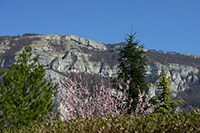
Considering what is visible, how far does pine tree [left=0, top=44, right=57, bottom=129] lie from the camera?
12.1m

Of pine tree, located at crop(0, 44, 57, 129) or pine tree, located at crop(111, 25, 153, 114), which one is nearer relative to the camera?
pine tree, located at crop(0, 44, 57, 129)

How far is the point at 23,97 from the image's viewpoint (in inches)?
503

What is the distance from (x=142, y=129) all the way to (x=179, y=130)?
2.54 ft

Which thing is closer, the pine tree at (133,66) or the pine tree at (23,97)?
the pine tree at (23,97)

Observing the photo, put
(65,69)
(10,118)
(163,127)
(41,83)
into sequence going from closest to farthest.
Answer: (163,127) → (10,118) → (41,83) → (65,69)

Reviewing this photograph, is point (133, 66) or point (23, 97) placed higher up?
point (133, 66)

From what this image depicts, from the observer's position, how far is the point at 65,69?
190 m

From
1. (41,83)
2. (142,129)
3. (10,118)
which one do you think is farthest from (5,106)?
(142,129)

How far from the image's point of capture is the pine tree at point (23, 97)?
12.1 metres

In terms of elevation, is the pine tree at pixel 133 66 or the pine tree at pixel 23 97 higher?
the pine tree at pixel 133 66

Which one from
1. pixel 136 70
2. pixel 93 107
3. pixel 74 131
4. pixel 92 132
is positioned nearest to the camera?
pixel 92 132

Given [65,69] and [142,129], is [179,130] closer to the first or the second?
[142,129]

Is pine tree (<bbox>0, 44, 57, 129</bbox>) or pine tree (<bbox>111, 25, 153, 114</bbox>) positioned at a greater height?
pine tree (<bbox>111, 25, 153, 114</bbox>)

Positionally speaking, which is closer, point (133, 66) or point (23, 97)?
point (23, 97)
